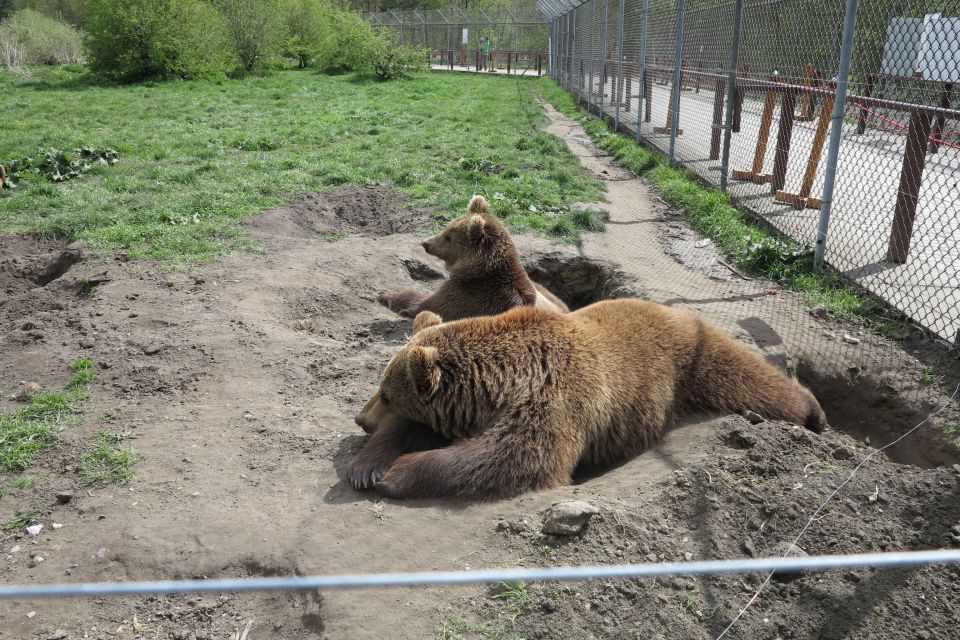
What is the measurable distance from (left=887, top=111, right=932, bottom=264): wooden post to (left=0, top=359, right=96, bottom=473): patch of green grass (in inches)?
253

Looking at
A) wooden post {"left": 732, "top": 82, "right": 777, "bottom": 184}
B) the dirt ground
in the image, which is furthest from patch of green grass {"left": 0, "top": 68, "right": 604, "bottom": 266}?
wooden post {"left": 732, "top": 82, "right": 777, "bottom": 184}

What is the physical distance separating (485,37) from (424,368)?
43.7 metres

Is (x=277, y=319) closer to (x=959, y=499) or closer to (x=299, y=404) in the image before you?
(x=299, y=404)

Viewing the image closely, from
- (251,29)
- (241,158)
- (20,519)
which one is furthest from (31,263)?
(251,29)

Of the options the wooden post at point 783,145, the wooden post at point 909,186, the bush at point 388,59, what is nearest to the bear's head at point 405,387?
the wooden post at point 909,186

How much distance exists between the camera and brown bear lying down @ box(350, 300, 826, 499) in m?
3.39

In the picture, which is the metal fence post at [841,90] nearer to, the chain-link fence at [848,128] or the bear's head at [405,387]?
the chain-link fence at [848,128]

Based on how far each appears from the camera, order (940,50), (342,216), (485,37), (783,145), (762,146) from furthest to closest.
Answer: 1. (485,37)
2. (762,146)
3. (342,216)
4. (783,145)
5. (940,50)

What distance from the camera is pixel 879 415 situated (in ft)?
14.9

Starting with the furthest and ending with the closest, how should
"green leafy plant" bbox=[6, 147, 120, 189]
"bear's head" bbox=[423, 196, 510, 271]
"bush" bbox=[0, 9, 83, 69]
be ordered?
1. "bush" bbox=[0, 9, 83, 69]
2. "green leafy plant" bbox=[6, 147, 120, 189]
3. "bear's head" bbox=[423, 196, 510, 271]

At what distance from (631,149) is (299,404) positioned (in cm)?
1004

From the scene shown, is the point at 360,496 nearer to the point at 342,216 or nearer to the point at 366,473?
the point at 366,473

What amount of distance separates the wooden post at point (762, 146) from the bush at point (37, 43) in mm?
30064

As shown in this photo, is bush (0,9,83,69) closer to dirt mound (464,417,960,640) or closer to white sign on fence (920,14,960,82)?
white sign on fence (920,14,960,82)
